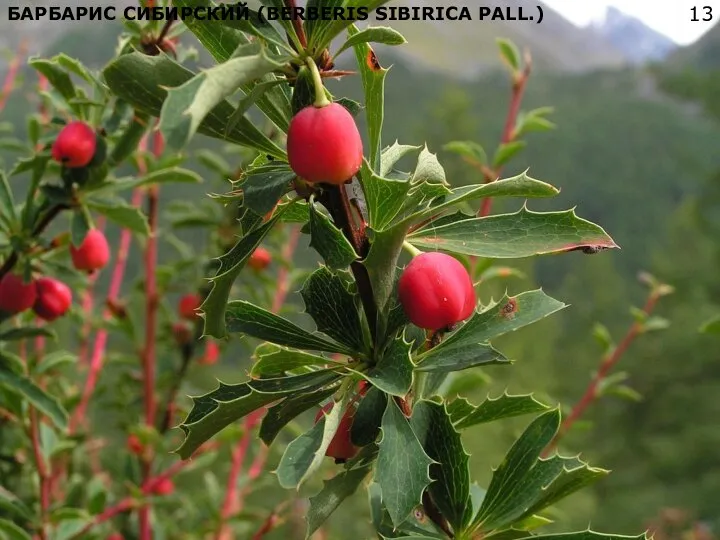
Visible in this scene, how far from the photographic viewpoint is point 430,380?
78cm

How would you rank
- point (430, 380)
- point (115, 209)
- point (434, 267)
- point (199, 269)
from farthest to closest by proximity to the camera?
point (199, 269) → point (115, 209) → point (430, 380) → point (434, 267)

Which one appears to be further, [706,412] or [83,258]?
[706,412]

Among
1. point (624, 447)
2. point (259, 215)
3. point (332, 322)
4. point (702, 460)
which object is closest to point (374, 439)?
point (332, 322)

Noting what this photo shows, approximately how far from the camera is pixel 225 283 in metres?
0.62

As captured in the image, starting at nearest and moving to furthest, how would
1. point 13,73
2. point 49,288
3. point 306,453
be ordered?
point 306,453
point 49,288
point 13,73

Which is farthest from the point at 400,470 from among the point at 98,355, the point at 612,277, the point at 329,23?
the point at 612,277

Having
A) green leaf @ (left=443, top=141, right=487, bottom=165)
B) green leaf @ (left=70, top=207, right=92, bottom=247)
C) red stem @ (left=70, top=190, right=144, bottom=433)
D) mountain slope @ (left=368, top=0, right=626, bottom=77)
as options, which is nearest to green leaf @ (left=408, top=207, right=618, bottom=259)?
green leaf @ (left=70, top=207, right=92, bottom=247)

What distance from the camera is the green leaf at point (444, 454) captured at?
67 cm

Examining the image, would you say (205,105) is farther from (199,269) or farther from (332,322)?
(199,269)

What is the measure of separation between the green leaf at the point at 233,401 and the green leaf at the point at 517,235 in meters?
0.17

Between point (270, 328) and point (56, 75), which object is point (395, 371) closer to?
point (270, 328)

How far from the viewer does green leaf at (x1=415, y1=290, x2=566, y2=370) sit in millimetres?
658

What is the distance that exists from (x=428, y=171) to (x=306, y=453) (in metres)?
0.29

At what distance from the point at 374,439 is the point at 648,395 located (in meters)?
15.8
